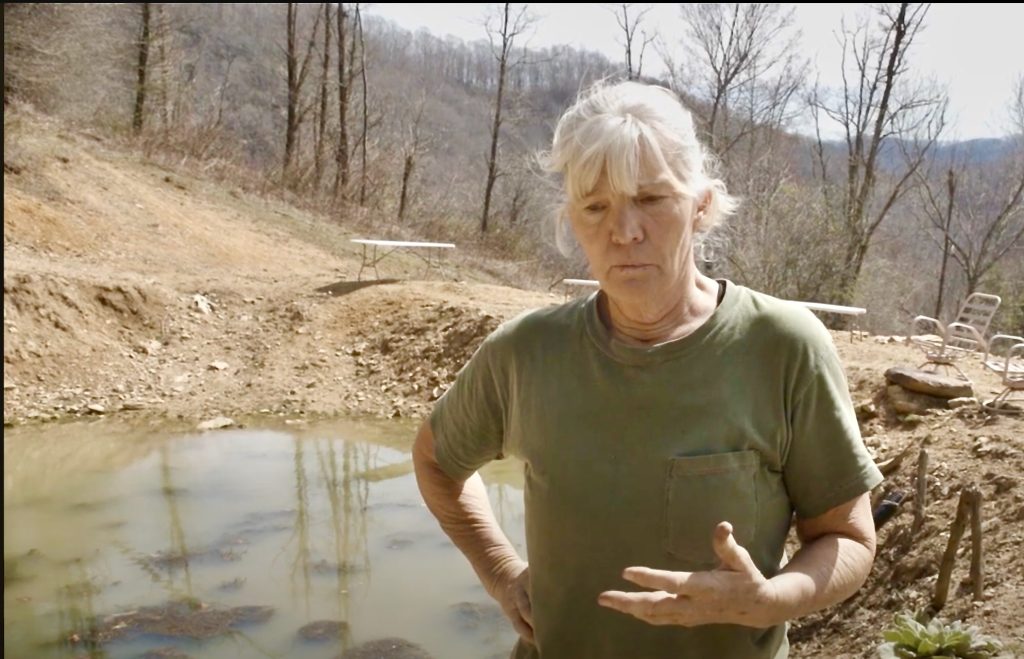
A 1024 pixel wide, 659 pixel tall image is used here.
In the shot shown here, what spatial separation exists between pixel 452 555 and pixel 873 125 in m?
16.7

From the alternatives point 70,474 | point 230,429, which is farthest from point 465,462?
point 230,429

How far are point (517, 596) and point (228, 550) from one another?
15.8 ft

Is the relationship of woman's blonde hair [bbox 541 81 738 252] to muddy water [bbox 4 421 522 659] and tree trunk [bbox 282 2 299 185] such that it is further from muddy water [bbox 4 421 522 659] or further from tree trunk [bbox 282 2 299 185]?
tree trunk [bbox 282 2 299 185]

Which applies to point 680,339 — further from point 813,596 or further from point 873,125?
point 873,125

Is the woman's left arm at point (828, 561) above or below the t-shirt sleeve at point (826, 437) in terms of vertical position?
below

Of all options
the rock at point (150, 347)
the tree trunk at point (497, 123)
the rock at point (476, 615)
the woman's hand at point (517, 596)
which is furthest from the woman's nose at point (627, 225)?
the tree trunk at point (497, 123)

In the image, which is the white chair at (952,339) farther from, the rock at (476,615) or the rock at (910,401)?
the rock at (476,615)

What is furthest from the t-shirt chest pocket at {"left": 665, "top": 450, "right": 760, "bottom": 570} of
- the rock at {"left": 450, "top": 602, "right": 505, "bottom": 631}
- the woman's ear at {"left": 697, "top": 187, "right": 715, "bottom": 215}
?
the rock at {"left": 450, "top": 602, "right": 505, "bottom": 631}

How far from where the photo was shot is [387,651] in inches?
187

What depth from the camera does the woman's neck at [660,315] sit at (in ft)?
4.52

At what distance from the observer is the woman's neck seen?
4.52 feet

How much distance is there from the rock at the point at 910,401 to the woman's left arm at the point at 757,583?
5.59 m

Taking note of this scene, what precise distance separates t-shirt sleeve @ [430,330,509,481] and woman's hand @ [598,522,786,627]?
45cm

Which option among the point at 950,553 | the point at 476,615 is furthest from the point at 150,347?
the point at 950,553
